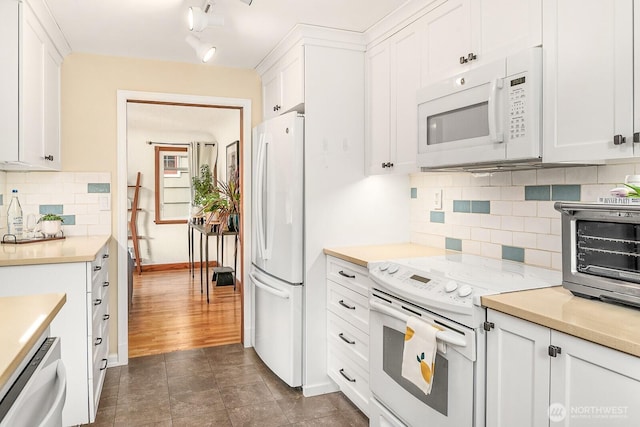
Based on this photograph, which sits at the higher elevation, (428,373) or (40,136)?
(40,136)

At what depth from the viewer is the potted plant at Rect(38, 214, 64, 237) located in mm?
3070

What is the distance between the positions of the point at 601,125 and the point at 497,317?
74cm

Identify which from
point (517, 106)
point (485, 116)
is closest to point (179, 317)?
point (485, 116)

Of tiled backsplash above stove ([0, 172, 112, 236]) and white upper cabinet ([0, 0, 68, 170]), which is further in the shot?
tiled backsplash above stove ([0, 172, 112, 236])

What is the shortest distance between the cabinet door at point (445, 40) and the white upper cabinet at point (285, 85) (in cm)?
82

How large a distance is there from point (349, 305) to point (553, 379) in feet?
4.58

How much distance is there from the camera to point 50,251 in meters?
2.51

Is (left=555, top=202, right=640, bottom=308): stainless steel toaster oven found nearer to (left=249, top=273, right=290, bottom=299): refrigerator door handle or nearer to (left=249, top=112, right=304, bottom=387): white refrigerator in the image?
(left=249, top=112, right=304, bottom=387): white refrigerator

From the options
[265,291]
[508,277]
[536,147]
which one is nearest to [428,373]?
[508,277]

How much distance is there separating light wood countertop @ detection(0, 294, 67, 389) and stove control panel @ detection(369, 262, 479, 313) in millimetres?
1297

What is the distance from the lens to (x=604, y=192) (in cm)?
184

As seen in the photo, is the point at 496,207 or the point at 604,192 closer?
the point at 604,192

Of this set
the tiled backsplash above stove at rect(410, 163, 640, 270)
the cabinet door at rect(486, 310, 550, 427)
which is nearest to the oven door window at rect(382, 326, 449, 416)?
the cabinet door at rect(486, 310, 550, 427)

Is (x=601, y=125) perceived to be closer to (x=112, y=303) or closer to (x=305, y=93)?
(x=305, y=93)
